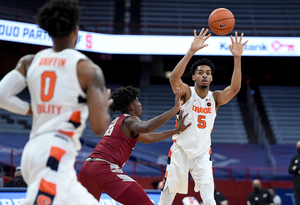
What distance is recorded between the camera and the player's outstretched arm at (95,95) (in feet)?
9.07

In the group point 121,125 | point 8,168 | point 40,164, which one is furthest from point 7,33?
point 40,164

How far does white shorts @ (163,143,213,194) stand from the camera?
5.34 m

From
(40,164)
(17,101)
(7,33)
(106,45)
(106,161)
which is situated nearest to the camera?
(40,164)

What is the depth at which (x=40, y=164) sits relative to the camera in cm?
267

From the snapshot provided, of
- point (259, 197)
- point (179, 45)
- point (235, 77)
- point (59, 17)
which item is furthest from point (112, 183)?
point (179, 45)

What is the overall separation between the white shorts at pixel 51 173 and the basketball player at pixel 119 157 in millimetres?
1317

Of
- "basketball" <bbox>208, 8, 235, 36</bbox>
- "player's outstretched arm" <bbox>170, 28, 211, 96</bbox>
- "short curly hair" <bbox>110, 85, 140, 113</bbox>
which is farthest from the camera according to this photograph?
"basketball" <bbox>208, 8, 235, 36</bbox>

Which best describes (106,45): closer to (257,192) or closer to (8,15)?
(8,15)

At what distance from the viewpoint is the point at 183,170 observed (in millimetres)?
5418

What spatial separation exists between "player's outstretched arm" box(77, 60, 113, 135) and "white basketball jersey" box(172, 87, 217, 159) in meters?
2.77

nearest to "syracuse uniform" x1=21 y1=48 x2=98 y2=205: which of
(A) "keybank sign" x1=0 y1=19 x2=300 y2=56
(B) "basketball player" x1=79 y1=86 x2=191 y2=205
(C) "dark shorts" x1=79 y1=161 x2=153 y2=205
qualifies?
(B) "basketball player" x1=79 y1=86 x2=191 y2=205

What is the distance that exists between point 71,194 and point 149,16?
17319mm

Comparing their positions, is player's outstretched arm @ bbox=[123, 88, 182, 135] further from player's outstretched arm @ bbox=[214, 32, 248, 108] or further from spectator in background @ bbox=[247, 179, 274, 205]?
spectator in background @ bbox=[247, 179, 274, 205]

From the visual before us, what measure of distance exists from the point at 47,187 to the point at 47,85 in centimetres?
74
